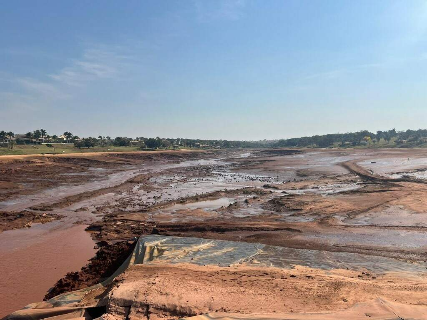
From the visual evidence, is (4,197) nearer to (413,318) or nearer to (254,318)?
(254,318)

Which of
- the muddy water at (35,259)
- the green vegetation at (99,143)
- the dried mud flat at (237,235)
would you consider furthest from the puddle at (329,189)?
the green vegetation at (99,143)

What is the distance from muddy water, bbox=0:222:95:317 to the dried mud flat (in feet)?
0.15

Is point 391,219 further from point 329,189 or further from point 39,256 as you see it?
point 39,256

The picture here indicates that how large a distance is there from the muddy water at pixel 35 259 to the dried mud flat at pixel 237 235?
0.05m

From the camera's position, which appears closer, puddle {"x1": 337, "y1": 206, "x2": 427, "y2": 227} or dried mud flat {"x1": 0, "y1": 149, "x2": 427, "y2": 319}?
dried mud flat {"x1": 0, "y1": 149, "x2": 427, "y2": 319}

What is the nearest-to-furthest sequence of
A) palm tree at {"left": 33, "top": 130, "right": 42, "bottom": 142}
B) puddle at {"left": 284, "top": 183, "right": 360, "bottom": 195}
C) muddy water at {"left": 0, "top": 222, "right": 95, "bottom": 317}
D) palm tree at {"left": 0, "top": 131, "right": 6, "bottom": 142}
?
muddy water at {"left": 0, "top": 222, "right": 95, "bottom": 317}, puddle at {"left": 284, "top": 183, "right": 360, "bottom": 195}, palm tree at {"left": 0, "top": 131, "right": 6, "bottom": 142}, palm tree at {"left": 33, "top": 130, "right": 42, "bottom": 142}

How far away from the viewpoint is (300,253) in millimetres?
10523

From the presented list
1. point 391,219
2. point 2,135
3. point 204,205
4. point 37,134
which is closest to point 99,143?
point 37,134

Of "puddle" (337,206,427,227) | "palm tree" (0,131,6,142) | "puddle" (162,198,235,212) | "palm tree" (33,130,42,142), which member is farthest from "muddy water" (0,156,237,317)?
"palm tree" (33,130,42,142)

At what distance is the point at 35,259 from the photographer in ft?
39.7

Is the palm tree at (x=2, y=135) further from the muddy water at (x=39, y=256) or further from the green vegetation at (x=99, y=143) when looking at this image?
the muddy water at (x=39, y=256)

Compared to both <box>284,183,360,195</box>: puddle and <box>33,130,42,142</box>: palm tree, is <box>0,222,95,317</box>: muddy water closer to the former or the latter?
<box>284,183,360,195</box>: puddle

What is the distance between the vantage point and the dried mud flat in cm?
691

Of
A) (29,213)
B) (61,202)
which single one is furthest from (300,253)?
(61,202)
